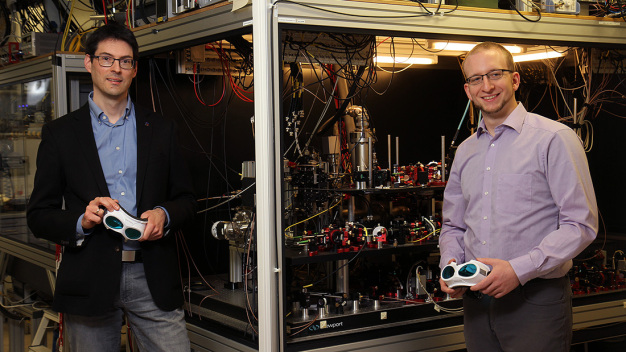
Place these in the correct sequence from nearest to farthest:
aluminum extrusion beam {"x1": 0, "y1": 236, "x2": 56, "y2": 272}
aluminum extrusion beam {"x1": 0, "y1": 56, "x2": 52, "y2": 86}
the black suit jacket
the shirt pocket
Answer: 1. the shirt pocket
2. the black suit jacket
3. aluminum extrusion beam {"x1": 0, "y1": 56, "x2": 52, "y2": 86}
4. aluminum extrusion beam {"x1": 0, "y1": 236, "x2": 56, "y2": 272}

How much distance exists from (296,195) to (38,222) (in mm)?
1131

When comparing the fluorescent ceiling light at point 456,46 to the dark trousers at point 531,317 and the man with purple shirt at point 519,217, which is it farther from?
the dark trousers at point 531,317

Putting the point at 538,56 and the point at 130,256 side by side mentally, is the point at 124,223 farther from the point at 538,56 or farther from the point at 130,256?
the point at 538,56

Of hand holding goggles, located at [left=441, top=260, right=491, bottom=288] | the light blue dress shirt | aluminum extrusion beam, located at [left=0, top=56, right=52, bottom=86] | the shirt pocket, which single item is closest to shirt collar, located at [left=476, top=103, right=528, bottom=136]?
the shirt pocket

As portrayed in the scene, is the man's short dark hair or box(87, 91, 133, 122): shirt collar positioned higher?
the man's short dark hair

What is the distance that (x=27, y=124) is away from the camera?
473cm

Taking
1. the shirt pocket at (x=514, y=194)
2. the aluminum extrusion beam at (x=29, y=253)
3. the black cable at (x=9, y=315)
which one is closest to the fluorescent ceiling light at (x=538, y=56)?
the shirt pocket at (x=514, y=194)

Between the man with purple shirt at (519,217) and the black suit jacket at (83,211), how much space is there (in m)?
1.06

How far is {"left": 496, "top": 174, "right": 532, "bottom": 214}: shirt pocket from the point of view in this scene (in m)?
2.42

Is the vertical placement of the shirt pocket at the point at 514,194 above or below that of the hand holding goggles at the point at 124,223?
above

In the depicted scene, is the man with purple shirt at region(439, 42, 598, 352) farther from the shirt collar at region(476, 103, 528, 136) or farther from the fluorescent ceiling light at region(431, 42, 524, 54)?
the fluorescent ceiling light at region(431, 42, 524, 54)

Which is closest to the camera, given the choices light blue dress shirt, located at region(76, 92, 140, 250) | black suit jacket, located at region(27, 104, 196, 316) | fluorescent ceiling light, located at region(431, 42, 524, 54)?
black suit jacket, located at region(27, 104, 196, 316)

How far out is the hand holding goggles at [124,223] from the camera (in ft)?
7.97

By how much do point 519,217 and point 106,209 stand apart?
146cm
